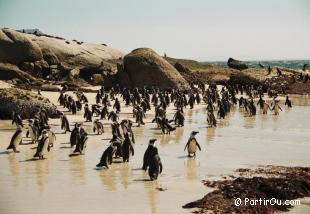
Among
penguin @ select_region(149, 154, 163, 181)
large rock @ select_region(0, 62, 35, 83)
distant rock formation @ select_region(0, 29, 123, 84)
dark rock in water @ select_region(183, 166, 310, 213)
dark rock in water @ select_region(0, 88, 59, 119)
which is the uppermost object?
distant rock formation @ select_region(0, 29, 123, 84)

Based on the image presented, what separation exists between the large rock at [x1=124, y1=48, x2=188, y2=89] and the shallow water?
63.5 ft

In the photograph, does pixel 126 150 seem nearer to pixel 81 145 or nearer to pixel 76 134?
pixel 81 145

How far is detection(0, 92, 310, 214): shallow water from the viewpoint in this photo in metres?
11.0

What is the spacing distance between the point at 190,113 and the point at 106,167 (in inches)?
703

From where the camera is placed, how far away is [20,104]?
25641 mm

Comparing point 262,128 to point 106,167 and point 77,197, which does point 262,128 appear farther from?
point 77,197

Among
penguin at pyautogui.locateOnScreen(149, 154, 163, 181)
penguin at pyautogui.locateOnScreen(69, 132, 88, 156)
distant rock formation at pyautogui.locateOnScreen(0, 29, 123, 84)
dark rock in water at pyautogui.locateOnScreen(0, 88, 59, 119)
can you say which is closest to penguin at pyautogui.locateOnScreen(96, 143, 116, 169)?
penguin at pyautogui.locateOnScreen(149, 154, 163, 181)

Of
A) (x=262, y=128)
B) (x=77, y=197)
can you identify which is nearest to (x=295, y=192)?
(x=77, y=197)

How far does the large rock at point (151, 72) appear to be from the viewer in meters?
44.1

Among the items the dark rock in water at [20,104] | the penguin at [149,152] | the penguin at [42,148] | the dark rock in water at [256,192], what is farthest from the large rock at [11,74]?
the dark rock in water at [256,192]

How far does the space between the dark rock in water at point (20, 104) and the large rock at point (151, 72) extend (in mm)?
18784

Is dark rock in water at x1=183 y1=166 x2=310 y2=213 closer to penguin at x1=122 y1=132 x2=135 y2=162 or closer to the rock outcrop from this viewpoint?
penguin at x1=122 y1=132 x2=135 y2=162

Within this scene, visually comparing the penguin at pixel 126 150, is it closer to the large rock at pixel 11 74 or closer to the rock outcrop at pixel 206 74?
the large rock at pixel 11 74

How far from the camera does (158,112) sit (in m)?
26.5
